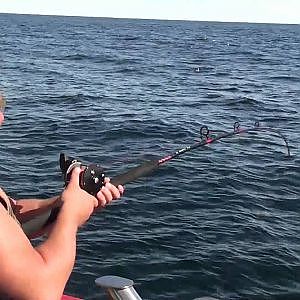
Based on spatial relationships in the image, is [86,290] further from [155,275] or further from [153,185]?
[153,185]

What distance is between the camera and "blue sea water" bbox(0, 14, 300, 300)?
284 inches

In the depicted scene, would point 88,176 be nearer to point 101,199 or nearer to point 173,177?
point 101,199

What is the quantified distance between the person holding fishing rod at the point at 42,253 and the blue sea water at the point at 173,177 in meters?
4.08

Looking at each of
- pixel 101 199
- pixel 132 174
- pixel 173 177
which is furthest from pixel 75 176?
pixel 173 177

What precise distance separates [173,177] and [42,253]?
28.4ft

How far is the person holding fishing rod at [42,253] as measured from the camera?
7.52 feet

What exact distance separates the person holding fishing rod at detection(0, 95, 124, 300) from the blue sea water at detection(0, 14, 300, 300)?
13.4 feet

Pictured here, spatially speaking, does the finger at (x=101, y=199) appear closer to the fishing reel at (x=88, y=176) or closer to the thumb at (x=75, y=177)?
the fishing reel at (x=88, y=176)

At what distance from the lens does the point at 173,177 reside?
11.1m

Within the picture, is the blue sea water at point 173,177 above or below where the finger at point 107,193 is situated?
below

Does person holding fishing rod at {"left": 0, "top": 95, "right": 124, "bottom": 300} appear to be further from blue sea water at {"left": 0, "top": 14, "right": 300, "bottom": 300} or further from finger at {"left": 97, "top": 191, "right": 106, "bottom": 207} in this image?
blue sea water at {"left": 0, "top": 14, "right": 300, "bottom": 300}

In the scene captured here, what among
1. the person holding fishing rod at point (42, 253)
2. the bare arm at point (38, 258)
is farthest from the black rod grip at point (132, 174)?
the bare arm at point (38, 258)

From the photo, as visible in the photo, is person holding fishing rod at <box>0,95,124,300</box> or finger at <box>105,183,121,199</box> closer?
person holding fishing rod at <box>0,95,124,300</box>

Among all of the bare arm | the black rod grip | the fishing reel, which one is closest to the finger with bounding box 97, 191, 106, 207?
the fishing reel
